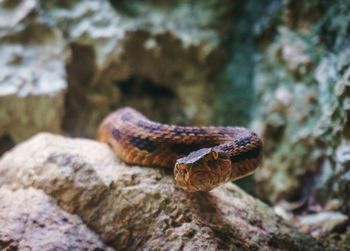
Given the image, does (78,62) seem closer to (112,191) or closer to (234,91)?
(234,91)

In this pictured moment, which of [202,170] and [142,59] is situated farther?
[142,59]

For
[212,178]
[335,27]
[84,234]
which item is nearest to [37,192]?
[84,234]

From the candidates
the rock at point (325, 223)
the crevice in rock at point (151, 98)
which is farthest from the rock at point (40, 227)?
the crevice in rock at point (151, 98)

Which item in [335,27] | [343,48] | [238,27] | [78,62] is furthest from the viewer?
[238,27]

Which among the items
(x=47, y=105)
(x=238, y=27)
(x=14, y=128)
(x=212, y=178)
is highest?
(x=238, y=27)

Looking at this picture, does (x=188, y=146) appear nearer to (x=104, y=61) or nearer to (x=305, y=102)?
(x=305, y=102)

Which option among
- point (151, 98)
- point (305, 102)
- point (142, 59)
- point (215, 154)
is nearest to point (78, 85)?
point (142, 59)

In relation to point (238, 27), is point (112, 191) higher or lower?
lower

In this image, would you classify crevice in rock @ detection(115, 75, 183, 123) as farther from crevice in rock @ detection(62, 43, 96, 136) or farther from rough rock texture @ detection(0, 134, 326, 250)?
rough rock texture @ detection(0, 134, 326, 250)
